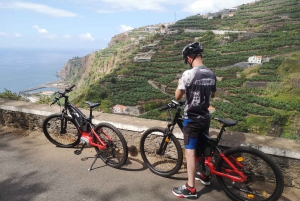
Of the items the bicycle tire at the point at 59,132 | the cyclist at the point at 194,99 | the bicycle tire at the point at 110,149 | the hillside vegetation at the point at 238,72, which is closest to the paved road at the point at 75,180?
the bicycle tire at the point at 110,149

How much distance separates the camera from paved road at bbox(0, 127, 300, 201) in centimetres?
231

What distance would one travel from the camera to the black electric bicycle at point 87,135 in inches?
115

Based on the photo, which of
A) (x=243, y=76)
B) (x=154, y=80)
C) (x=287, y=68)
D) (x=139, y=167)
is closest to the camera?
(x=139, y=167)

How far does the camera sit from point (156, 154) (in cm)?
295


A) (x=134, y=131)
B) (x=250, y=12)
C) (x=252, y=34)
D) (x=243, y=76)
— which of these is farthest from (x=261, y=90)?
(x=250, y=12)

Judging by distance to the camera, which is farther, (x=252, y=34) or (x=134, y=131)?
(x=252, y=34)

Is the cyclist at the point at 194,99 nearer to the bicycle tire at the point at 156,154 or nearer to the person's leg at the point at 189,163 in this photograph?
the person's leg at the point at 189,163

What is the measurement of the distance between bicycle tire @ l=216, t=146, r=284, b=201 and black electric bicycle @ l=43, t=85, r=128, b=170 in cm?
116

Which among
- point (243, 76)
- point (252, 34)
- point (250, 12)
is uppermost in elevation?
point (250, 12)

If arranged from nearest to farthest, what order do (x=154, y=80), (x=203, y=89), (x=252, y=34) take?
1. (x=203, y=89)
2. (x=154, y=80)
3. (x=252, y=34)

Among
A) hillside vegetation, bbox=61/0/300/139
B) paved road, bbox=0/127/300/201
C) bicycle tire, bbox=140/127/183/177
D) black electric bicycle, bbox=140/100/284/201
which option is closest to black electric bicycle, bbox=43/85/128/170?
paved road, bbox=0/127/300/201

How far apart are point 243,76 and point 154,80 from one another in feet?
54.0

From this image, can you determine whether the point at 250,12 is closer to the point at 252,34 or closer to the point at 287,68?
the point at 252,34

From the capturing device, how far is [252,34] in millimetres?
54156
